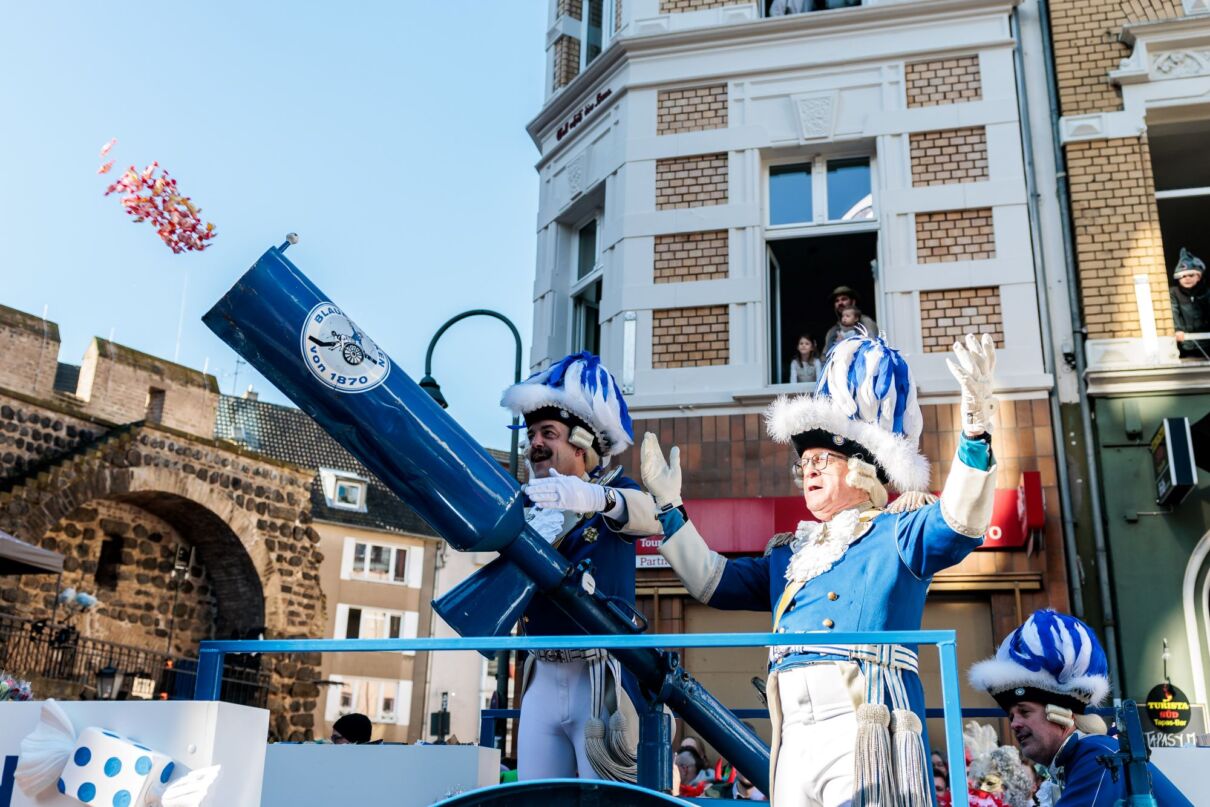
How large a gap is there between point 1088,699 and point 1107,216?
6.34 meters

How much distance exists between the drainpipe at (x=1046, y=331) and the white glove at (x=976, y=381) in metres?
5.96

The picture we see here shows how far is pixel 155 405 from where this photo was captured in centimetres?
2003

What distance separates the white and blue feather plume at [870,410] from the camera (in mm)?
3525

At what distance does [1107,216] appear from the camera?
9156mm

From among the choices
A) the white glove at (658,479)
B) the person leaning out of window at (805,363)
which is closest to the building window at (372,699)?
the person leaning out of window at (805,363)

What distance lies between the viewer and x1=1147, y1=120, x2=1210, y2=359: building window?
919cm

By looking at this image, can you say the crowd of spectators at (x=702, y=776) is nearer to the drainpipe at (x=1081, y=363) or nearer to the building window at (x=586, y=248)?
the drainpipe at (x=1081, y=363)

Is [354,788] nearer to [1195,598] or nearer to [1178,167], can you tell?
[1195,598]

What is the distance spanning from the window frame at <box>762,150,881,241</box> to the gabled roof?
69.3ft

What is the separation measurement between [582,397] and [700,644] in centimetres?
184

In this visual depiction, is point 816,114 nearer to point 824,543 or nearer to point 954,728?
point 824,543

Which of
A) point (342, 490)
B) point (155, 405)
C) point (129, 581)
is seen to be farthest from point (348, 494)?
point (129, 581)

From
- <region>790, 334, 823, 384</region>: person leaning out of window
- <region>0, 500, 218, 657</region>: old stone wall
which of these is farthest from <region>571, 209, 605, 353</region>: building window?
<region>0, 500, 218, 657</region>: old stone wall

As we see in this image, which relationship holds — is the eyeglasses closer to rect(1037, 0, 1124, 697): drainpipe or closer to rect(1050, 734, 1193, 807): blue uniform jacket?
rect(1050, 734, 1193, 807): blue uniform jacket
